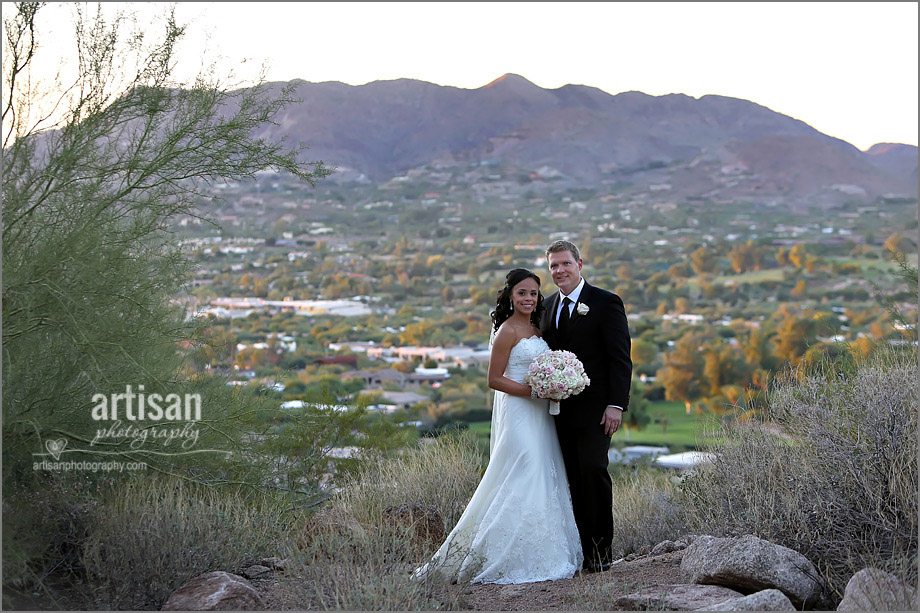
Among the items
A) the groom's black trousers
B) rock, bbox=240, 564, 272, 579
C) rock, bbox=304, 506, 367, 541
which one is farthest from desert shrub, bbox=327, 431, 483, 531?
the groom's black trousers

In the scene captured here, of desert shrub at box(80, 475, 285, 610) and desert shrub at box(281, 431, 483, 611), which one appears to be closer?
desert shrub at box(281, 431, 483, 611)

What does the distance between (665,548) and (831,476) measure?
61.0 inches

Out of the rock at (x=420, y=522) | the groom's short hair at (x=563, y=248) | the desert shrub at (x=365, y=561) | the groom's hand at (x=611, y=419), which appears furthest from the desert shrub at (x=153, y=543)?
the groom's short hair at (x=563, y=248)

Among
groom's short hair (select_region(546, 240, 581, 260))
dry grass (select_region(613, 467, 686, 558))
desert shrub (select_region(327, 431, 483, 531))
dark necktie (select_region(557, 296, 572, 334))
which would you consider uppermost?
groom's short hair (select_region(546, 240, 581, 260))

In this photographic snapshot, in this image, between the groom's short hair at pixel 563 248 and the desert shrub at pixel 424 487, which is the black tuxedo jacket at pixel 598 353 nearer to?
the groom's short hair at pixel 563 248

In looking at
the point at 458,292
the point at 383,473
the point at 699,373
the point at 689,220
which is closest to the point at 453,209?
the point at 458,292

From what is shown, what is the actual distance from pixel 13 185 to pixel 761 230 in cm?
9431

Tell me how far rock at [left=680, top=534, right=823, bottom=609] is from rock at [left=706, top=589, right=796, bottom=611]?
1.04 ft

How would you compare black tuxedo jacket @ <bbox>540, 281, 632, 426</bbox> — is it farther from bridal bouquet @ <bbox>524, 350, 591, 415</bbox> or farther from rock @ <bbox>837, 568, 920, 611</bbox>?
rock @ <bbox>837, 568, 920, 611</bbox>

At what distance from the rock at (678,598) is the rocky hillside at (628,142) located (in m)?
85.7

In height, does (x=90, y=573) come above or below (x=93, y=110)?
below

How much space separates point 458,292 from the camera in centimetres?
7175

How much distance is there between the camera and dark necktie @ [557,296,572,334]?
685cm

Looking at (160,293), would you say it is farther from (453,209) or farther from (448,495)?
(453,209)
